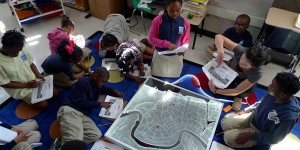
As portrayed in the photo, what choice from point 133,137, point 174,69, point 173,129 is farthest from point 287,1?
point 133,137

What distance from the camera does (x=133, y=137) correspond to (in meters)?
2.15

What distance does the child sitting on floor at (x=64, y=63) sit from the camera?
95.5 inches

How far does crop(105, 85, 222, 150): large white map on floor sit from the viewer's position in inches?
83.7

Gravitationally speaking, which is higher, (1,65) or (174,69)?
(1,65)

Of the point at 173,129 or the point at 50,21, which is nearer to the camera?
the point at 173,129

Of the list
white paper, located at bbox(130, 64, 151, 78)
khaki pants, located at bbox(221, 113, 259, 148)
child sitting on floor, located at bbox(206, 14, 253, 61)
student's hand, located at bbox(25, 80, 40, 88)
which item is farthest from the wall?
student's hand, located at bbox(25, 80, 40, 88)

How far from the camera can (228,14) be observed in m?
3.51

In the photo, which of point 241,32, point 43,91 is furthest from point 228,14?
point 43,91

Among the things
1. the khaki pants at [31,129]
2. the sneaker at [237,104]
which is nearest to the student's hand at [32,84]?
the khaki pants at [31,129]

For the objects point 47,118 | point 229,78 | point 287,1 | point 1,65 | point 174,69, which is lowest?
point 47,118

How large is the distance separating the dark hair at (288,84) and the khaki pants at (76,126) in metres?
1.67

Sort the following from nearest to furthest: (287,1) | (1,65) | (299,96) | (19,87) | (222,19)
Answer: (1,65) < (19,87) < (299,96) < (287,1) < (222,19)

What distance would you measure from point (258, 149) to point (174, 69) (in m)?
1.32

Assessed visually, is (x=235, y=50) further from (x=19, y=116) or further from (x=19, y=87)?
(x=19, y=116)
